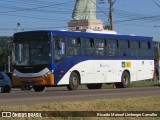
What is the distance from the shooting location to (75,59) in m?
30.8

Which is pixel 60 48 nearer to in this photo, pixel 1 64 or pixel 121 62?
pixel 121 62

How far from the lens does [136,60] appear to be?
36.5 metres

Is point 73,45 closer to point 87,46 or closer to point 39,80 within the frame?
point 87,46

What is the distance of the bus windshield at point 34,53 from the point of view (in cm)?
2905

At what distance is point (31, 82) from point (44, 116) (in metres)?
16.5

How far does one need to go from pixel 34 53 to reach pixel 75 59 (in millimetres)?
2763

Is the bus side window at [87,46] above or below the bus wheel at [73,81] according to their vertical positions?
above

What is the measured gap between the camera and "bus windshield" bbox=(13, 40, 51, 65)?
2905 cm

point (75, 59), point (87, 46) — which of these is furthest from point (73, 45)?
point (87, 46)

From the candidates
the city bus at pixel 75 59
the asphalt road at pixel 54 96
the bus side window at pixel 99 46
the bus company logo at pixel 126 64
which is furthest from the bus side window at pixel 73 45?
the bus company logo at pixel 126 64

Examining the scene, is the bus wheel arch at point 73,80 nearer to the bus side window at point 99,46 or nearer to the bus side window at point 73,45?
the bus side window at point 73,45

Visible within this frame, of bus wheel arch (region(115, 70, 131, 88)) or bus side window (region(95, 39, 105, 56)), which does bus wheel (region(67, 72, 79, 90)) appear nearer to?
bus side window (region(95, 39, 105, 56))

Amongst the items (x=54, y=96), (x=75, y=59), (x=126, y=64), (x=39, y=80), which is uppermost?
(x=75, y=59)

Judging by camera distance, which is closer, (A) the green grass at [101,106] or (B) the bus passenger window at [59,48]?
(A) the green grass at [101,106]
